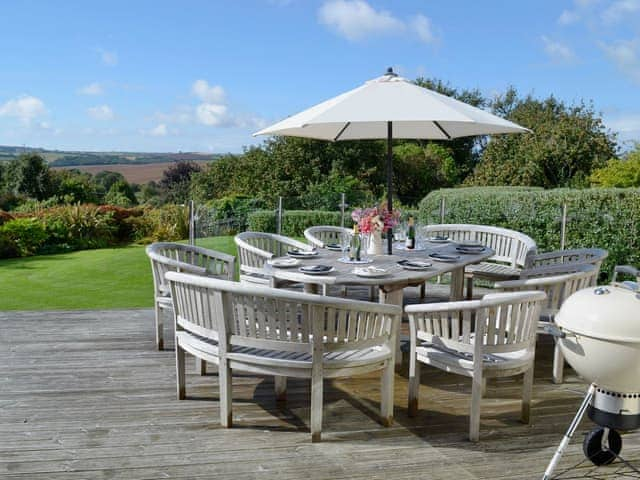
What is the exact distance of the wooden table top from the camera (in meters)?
3.65

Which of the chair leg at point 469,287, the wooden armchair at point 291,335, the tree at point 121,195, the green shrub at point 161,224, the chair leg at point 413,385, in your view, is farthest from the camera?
the tree at point 121,195

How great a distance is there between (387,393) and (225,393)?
35.7 inches

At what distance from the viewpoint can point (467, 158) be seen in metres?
24.8

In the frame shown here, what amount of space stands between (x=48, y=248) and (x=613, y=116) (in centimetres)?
1632

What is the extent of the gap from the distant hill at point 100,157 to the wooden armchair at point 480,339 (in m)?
19.7

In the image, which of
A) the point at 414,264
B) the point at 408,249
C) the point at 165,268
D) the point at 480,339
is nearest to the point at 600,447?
the point at 480,339

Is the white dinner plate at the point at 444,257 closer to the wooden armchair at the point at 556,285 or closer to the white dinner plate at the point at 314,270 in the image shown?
the wooden armchair at the point at 556,285

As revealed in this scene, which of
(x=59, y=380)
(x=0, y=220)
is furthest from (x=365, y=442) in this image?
(x=0, y=220)

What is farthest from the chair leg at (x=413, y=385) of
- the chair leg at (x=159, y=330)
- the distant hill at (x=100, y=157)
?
the distant hill at (x=100, y=157)

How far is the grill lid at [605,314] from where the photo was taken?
228cm

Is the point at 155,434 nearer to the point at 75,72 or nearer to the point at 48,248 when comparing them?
the point at 48,248

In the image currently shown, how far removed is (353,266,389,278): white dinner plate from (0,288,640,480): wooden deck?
793mm

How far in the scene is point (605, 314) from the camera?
7.66ft

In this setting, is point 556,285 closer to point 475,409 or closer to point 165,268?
point 475,409
